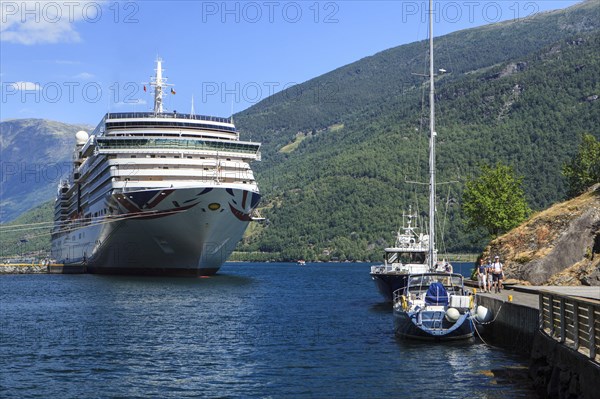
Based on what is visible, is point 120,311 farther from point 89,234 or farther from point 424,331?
point 89,234

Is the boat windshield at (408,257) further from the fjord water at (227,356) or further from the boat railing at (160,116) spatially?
the boat railing at (160,116)

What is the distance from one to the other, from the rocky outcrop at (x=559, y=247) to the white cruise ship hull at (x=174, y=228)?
117 ft

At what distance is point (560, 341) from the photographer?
24172 millimetres

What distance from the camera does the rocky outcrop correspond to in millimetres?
45906

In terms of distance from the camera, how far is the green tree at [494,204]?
7969cm

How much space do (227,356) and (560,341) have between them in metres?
15.0

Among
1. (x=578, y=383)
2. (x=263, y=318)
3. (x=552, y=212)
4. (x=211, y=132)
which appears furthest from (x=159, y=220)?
(x=578, y=383)

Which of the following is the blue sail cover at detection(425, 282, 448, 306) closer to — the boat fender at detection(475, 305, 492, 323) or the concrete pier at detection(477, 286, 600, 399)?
the boat fender at detection(475, 305, 492, 323)

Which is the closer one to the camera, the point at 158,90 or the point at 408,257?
the point at 408,257

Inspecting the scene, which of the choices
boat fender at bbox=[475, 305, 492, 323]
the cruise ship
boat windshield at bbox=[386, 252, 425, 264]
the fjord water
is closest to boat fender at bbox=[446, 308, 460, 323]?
the fjord water

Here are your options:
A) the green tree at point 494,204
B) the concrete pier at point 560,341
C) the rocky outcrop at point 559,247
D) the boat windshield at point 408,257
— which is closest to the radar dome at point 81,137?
the green tree at point 494,204

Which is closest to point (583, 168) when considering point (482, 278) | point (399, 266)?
point (399, 266)

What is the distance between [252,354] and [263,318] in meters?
15.9

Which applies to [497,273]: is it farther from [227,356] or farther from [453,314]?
[227,356]
